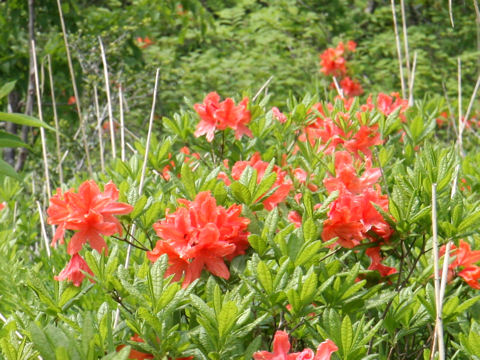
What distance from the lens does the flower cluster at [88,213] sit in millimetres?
1154

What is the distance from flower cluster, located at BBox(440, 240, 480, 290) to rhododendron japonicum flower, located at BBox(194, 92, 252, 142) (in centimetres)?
72

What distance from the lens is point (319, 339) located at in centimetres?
107

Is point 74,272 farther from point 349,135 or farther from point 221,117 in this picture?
point 349,135

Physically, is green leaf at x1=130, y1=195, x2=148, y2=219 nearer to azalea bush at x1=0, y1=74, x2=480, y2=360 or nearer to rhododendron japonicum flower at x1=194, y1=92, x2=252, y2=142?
azalea bush at x1=0, y1=74, x2=480, y2=360

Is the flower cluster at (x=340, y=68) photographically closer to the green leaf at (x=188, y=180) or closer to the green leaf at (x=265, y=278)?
the green leaf at (x=188, y=180)

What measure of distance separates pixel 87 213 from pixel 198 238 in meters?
0.22

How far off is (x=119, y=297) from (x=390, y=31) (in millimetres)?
5435

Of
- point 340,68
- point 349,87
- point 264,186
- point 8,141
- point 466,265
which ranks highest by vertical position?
point 8,141

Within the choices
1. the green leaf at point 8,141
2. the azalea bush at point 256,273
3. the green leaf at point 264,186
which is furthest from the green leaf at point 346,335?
the green leaf at point 8,141

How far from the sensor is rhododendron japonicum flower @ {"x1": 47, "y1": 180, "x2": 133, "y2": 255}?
1.15 m

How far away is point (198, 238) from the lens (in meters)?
1.06

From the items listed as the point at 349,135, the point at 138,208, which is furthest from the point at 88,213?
the point at 349,135

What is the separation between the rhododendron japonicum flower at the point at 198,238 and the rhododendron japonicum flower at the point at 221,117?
0.69m

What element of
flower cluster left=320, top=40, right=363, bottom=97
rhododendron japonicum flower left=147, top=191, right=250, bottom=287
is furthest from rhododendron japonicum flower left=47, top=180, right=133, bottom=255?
flower cluster left=320, top=40, right=363, bottom=97
